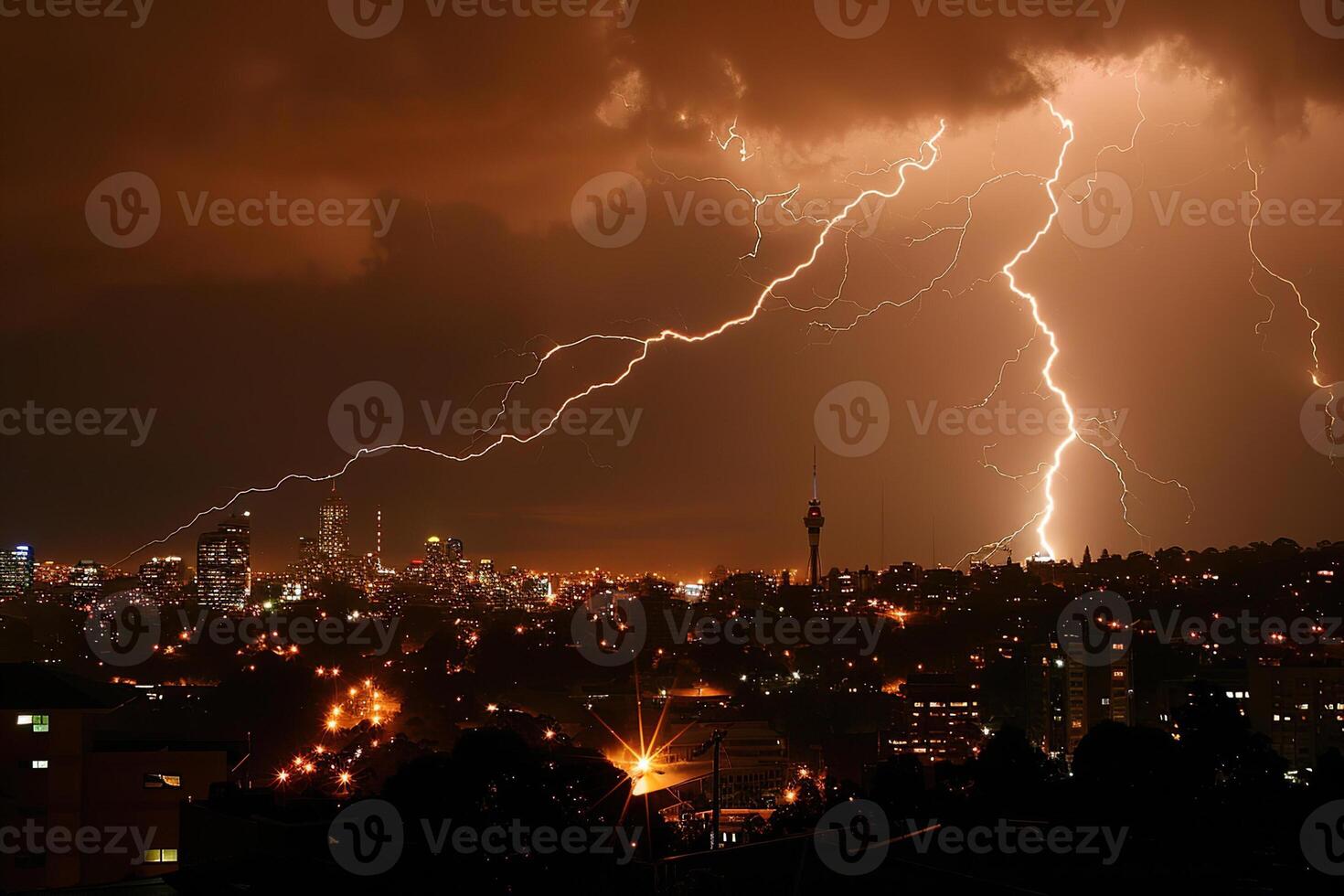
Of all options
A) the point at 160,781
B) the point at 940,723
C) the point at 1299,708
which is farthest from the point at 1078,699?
the point at 160,781

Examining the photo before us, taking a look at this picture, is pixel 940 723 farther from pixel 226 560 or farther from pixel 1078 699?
pixel 226 560

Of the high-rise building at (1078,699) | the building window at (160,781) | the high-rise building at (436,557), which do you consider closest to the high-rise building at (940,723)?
the high-rise building at (1078,699)

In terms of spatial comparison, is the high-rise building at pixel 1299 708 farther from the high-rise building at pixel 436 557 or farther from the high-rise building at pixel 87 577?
the high-rise building at pixel 436 557

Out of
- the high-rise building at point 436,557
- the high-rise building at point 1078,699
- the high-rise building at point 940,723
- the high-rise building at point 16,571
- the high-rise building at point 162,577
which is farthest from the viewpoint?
the high-rise building at point 436,557

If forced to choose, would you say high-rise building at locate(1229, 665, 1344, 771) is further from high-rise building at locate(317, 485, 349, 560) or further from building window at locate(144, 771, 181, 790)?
high-rise building at locate(317, 485, 349, 560)

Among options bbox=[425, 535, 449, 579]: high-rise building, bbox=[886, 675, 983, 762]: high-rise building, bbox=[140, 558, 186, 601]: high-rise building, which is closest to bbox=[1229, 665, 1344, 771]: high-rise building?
bbox=[886, 675, 983, 762]: high-rise building
